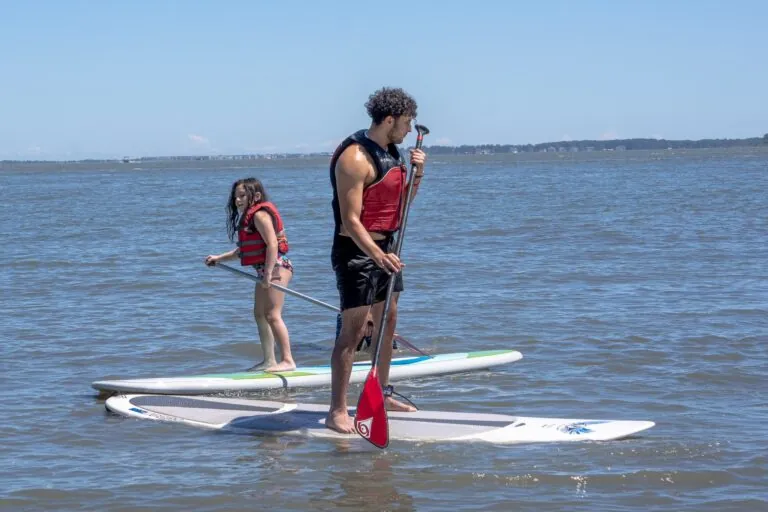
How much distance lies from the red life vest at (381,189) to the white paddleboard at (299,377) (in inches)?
85.1

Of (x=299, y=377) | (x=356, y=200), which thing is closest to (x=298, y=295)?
(x=299, y=377)

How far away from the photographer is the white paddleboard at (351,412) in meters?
6.08

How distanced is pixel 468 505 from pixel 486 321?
5.64 metres

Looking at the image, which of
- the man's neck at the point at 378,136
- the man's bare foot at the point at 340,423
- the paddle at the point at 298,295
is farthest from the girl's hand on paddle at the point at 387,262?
the paddle at the point at 298,295

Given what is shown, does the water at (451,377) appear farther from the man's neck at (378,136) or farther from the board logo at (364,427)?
the man's neck at (378,136)

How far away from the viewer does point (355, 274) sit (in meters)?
5.95

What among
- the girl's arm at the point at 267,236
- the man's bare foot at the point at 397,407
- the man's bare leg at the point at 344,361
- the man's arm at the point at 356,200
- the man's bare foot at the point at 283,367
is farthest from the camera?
the man's bare foot at the point at 283,367

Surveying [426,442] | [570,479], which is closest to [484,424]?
[426,442]

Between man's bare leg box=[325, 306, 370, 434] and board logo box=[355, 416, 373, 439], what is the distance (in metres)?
0.25

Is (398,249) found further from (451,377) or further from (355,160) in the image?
(451,377)

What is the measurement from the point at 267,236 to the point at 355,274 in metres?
2.15

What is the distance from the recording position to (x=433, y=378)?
8219 mm

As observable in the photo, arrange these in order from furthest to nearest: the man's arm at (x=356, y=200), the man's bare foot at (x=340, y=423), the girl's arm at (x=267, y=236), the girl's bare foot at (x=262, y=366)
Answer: the girl's bare foot at (x=262, y=366), the girl's arm at (x=267, y=236), the man's bare foot at (x=340, y=423), the man's arm at (x=356, y=200)

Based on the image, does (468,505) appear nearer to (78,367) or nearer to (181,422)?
(181,422)
